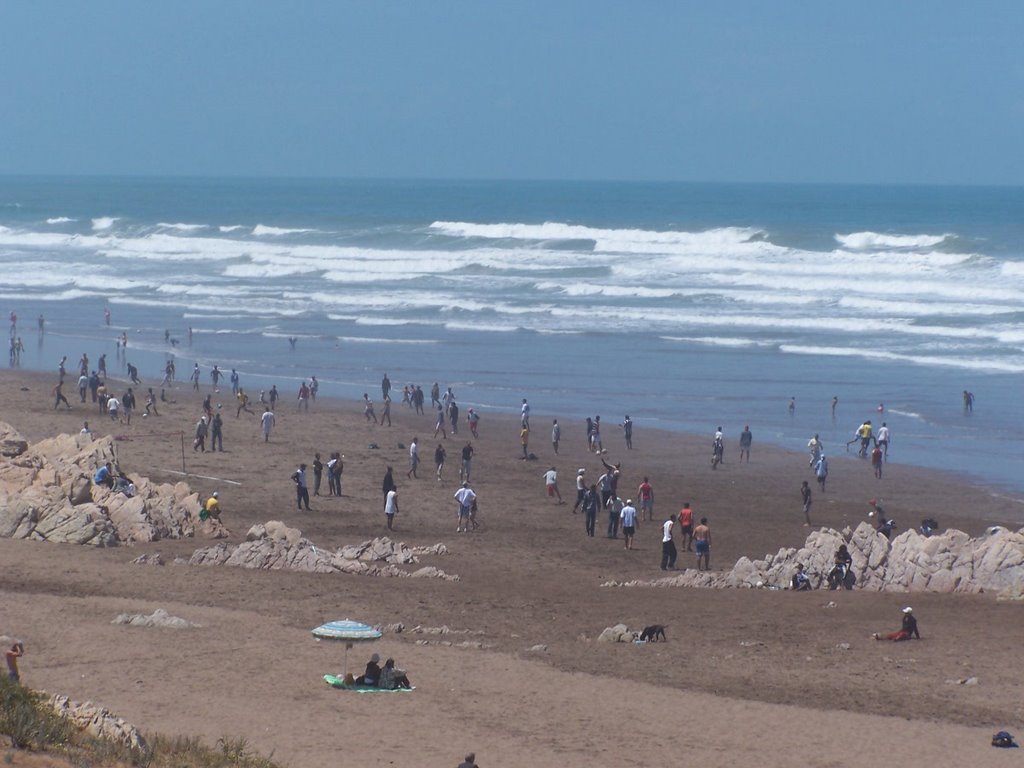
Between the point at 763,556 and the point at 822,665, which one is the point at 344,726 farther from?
the point at 763,556

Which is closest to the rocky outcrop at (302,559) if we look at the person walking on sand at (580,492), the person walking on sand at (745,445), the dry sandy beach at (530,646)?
the dry sandy beach at (530,646)

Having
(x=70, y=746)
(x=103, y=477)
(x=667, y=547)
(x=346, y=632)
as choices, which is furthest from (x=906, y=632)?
(x=103, y=477)

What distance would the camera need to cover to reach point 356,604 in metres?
16.8

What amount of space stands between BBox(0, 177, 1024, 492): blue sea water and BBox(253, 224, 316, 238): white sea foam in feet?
1.44

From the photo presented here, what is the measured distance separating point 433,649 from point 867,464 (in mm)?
14683

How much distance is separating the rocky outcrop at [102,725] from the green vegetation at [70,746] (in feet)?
0.32

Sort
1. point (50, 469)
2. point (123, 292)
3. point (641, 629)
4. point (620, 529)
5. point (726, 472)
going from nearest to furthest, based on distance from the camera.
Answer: point (641, 629) → point (50, 469) → point (620, 529) → point (726, 472) → point (123, 292)

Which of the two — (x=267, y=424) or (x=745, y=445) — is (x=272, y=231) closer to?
(x=267, y=424)

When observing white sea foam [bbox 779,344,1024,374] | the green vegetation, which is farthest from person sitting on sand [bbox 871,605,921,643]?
white sea foam [bbox 779,344,1024,374]

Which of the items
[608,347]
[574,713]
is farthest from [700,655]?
[608,347]

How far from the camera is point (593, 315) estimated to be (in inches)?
1955

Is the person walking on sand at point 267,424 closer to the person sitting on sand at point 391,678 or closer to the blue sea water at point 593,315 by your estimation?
the blue sea water at point 593,315

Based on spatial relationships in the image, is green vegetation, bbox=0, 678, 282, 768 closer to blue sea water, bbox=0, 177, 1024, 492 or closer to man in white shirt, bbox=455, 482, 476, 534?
man in white shirt, bbox=455, 482, 476, 534

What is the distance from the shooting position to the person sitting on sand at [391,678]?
526 inches
